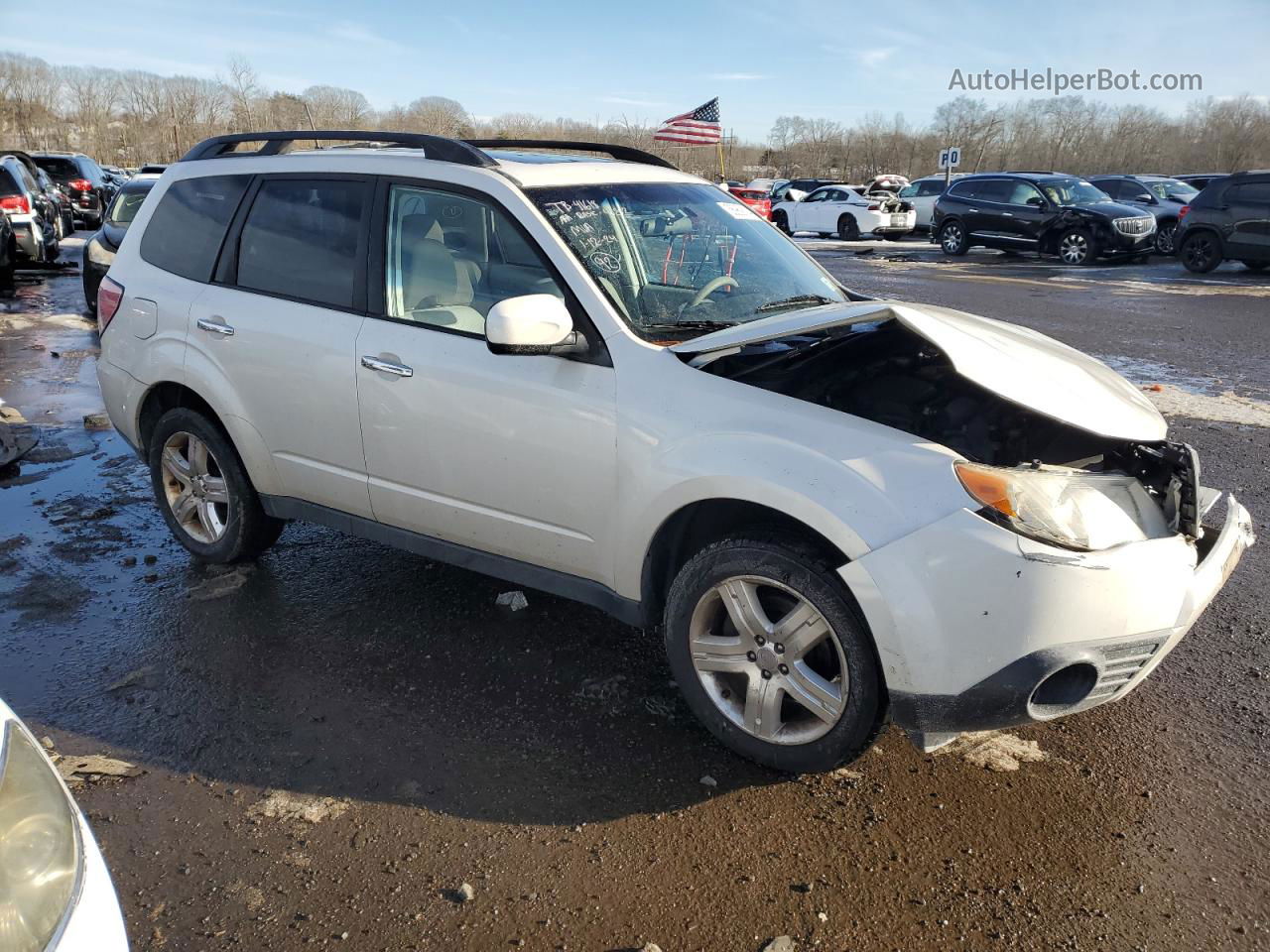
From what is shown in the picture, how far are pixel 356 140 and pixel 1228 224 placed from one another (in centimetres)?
1800

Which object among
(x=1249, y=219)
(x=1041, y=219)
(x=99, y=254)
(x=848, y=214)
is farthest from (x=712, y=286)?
(x=848, y=214)

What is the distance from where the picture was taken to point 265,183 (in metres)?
4.37

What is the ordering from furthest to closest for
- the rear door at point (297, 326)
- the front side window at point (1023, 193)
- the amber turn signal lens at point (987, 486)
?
the front side window at point (1023, 193), the rear door at point (297, 326), the amber turn signal lens at point (987, 486)

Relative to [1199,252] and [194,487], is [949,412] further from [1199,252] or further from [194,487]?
[1199,252]

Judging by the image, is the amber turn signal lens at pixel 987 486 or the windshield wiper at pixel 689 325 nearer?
the amber turn signal lens at pixel 987 486

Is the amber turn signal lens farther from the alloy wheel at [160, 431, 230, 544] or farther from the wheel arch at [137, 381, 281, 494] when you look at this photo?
the alloy wheel at [160, 431, 230, 544]

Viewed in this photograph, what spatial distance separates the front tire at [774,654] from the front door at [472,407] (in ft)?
1.37

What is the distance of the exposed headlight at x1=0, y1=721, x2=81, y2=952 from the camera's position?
1501 millimetres

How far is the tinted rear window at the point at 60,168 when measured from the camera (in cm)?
2575

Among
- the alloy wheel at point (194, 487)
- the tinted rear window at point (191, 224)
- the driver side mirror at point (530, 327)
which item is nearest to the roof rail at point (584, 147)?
the tinted rear window at point (191, 224)

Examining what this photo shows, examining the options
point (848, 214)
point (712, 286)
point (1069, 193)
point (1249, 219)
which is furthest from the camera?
point (848, 214)

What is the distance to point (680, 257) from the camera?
3908 mm

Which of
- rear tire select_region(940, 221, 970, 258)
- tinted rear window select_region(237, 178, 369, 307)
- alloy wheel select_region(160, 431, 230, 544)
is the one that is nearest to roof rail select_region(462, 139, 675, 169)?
tinted rear window select_region(237, 178, 369, 307)

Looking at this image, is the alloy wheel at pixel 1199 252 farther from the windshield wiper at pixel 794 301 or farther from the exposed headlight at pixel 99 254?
the exposed headlight at pixel 99 254
